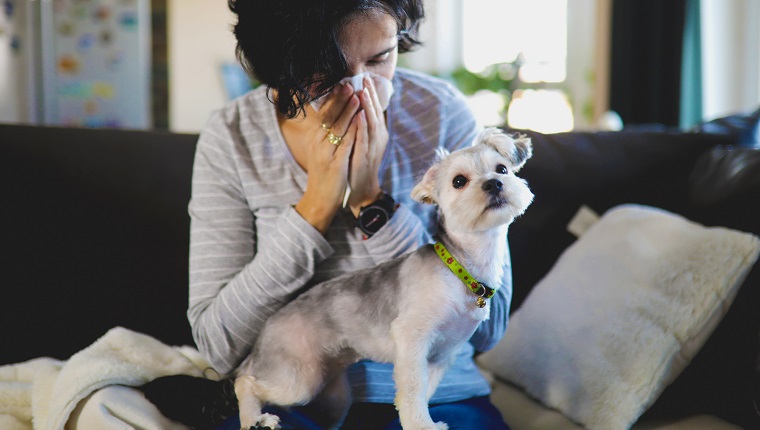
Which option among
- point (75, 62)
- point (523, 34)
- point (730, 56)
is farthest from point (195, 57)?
point (730, 56)

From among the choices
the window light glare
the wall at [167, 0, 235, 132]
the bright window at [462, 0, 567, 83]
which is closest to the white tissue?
the window light glare

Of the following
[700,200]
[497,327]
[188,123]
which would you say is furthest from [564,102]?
[497,327]

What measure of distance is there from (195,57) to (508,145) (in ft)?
17.9

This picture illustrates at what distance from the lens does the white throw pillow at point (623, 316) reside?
1.18m

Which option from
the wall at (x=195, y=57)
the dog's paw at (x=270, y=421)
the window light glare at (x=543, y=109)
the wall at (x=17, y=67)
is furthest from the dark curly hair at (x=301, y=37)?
the wall at (x=195, y=57)

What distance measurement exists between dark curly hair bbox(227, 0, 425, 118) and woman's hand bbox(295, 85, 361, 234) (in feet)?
0.09

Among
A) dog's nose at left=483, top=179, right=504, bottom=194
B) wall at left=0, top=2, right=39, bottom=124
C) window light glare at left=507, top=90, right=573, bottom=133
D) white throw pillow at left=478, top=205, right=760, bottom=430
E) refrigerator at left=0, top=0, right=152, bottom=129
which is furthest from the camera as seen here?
window light glare at left=507, top=90, right=573, bottom=133

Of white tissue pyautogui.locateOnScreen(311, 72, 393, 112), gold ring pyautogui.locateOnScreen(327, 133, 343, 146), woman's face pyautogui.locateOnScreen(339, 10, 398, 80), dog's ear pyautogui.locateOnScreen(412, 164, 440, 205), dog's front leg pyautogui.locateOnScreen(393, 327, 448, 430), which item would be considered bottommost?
dog's front leg pyautogui.locateOnScreen(393, 327, 448, 430)

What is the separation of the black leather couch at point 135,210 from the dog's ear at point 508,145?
751 millimetres

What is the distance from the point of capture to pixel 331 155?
0.89m

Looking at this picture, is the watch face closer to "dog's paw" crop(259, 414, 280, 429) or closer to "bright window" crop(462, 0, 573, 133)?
"dog's paw" crop(259, 414, 280, 429)

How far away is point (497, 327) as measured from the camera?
912 millimetres

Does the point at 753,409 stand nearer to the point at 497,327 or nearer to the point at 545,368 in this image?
the point at 545,368

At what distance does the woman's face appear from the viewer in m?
0.87
